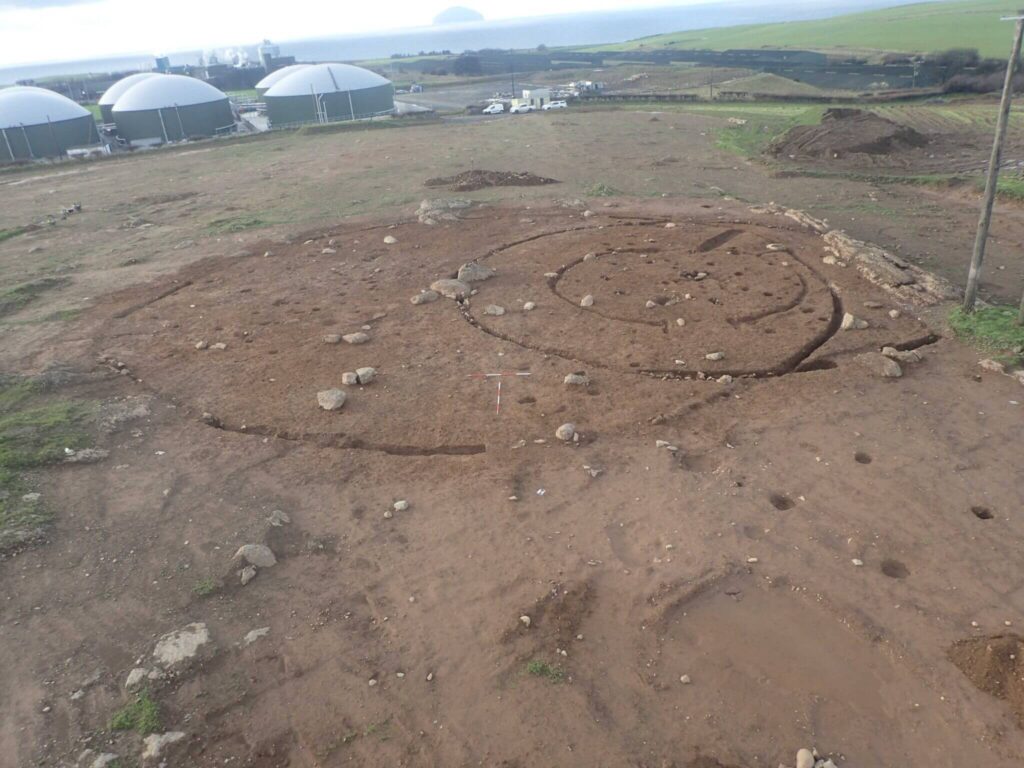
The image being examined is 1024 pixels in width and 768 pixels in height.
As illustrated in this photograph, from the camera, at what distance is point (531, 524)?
803cm

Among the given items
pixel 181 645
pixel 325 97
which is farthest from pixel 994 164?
pixel 325 97

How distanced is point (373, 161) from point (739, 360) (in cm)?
2459

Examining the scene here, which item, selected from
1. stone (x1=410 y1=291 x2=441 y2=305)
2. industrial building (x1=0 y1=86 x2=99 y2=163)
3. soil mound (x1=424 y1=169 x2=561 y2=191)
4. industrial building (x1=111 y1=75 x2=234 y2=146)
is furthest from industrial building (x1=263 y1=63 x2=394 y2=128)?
stone (x1=410 y1=291 x2=441 y2=305)

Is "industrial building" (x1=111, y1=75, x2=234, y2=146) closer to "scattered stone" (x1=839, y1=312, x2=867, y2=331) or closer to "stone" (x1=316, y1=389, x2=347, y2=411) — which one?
"stone" (x1=316, y1=389, x2=347, y2=411)

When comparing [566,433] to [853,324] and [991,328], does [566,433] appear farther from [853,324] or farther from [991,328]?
[991,328]

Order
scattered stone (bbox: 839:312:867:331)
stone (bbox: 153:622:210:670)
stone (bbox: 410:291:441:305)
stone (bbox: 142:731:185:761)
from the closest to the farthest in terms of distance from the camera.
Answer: stone (bbox: 142:731:185:761) → stone (bbox: 153:622:210:670) → scattered stone (bbox: 839:312:867:331) → stone (bbox: 410:291:441:305)

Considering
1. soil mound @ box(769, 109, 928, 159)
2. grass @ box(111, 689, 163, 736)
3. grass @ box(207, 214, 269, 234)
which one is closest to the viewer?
grass @ box(111, 689, 163, 736)

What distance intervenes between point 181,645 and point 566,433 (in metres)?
5.35

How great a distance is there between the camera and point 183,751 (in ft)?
18.4

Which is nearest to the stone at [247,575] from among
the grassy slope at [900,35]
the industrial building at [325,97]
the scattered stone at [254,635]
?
the scattered stone at [254,635]

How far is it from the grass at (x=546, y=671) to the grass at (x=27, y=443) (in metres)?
6.18

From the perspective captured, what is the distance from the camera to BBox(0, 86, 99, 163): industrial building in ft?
142

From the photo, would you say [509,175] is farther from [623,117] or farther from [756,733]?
[756,733]

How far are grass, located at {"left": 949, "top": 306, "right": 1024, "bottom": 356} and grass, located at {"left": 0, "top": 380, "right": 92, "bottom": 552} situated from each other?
14.4 meters
